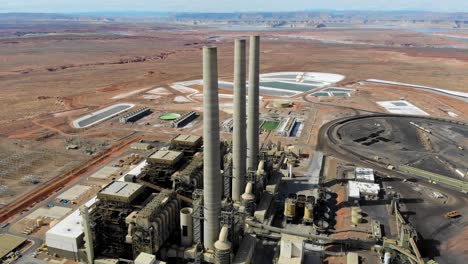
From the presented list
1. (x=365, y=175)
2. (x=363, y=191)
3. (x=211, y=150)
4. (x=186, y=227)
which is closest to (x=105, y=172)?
(x=186, y=227)

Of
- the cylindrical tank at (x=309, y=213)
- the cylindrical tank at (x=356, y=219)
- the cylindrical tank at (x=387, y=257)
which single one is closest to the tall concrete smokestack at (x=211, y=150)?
the cylindrical tank at (x=309, y=213)

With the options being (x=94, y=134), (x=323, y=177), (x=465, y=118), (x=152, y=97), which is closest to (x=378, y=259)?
(x=323, y=177)

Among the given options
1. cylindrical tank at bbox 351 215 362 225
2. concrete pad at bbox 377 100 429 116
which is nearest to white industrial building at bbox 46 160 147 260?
cylindrical tank at bbox 351 215 362 225

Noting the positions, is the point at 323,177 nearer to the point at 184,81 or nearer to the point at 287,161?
the point at 287,161

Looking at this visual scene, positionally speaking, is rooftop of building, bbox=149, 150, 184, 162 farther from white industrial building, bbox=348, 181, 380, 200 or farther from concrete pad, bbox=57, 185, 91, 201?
white industrial building, bbox=348, 181, 380, 200

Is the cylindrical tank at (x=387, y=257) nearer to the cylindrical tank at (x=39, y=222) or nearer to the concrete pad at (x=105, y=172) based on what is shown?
the cylindrical tank at (x=39, y=222)

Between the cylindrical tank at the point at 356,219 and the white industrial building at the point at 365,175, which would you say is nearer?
the cylindrical tank at the point at 356,219
